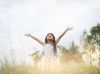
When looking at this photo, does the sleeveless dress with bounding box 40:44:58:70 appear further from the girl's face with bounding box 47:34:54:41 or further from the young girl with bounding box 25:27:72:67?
the girl's face with bounding box 47:34:54:41

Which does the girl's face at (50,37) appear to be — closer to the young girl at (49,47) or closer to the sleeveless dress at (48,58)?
the young girl at (49,47)

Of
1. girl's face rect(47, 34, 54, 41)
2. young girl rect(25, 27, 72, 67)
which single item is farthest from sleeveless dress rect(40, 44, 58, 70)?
girl's face rect(47, 34, 54, 41)

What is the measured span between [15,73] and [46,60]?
3.76 ft

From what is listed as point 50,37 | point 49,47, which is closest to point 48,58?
point 49,47

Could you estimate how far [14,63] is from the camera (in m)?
10.6

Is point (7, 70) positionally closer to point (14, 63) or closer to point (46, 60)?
point (14, 63)

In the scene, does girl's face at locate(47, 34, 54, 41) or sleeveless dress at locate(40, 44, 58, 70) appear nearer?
sleeveless dress at locate(40, 44, 58, 70)

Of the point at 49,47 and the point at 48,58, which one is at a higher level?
the point at 49,47

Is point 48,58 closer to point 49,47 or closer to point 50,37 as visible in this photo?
point 49,47

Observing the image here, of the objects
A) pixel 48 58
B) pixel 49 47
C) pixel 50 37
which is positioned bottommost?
pixel 48 58

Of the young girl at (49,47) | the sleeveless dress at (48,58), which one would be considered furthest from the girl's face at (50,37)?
the sleeveless dress at (48,58)

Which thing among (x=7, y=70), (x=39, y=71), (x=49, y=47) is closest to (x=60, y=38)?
(x=49, y=47)

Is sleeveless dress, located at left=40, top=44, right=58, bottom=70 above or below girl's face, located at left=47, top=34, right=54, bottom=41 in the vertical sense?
below

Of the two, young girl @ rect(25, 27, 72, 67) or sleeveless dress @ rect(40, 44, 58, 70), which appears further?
young girl @ rect(25, 27, 72, 67)
